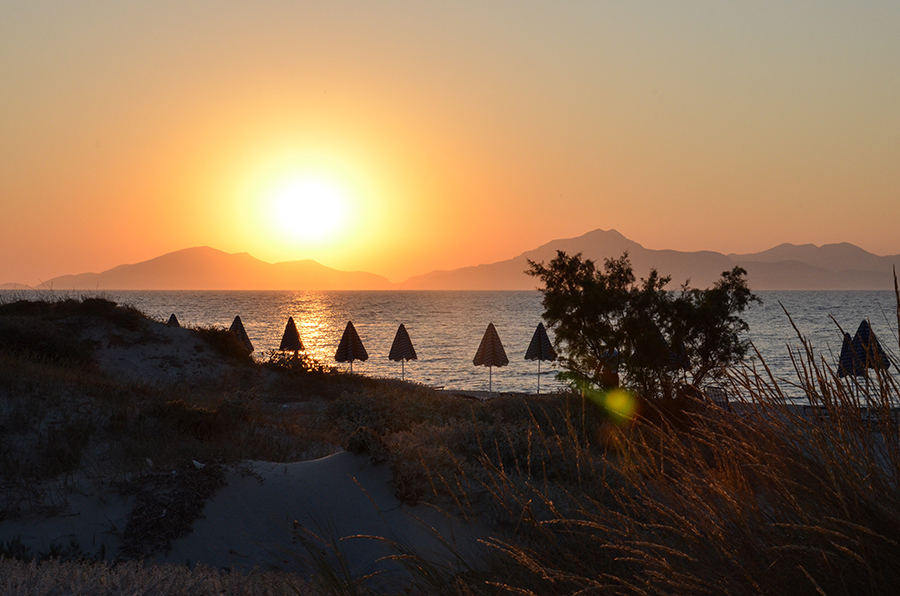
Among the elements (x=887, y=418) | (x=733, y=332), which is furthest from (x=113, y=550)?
(x=733, y=332)

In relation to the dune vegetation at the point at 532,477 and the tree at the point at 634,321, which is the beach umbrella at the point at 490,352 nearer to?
the dune vegetation at the point at 532,477

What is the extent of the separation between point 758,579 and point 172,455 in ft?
22.2

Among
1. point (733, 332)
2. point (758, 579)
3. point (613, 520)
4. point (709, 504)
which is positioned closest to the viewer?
point (758, 579)

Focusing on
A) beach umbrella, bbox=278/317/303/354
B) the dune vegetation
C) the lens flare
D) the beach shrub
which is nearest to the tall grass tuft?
the dune vegetation

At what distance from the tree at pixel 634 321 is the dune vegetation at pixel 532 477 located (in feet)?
7.66

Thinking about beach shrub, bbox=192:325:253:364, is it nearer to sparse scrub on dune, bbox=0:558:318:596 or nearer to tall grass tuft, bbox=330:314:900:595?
sparse scrub on dune, bbox=0:558:318:596

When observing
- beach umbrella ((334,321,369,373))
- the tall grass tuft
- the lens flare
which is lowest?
the lens flare

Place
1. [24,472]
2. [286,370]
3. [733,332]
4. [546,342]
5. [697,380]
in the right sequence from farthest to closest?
1. [546,342]
2. [286,370]
3. [733,332]
4. [697,380]
5. [24,472]

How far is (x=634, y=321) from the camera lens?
13.7m

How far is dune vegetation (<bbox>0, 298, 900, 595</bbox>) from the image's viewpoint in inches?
82.7

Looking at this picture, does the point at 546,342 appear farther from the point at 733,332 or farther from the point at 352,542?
the point at 352,542

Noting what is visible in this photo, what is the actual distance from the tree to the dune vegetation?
7.66ft

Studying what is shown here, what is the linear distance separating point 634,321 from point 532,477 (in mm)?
8173

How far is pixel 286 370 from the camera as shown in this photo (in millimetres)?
19453
